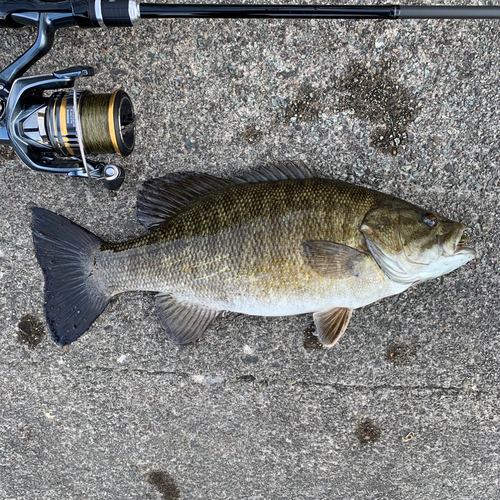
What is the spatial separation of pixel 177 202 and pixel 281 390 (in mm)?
1175

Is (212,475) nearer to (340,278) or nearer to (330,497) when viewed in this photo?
(330,497)

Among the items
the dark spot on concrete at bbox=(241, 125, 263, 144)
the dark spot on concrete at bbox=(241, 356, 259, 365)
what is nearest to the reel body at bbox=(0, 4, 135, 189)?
the dark spot on concrete at bbox=(241, 125, 263, 144)

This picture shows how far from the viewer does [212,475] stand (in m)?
2.17

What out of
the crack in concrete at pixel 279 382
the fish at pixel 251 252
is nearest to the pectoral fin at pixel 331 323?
the fish at pixel 251 252

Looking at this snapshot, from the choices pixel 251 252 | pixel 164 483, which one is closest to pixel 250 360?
pixel 251 252

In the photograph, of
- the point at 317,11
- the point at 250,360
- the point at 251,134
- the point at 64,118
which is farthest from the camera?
the point at 250,360

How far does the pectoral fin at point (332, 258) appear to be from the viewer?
1647 millimetres

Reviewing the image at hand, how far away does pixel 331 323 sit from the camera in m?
1.83

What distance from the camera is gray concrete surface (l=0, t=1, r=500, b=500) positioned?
188 cm

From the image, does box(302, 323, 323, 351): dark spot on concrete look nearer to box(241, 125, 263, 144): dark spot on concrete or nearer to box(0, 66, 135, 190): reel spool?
box(241, 125, 263, 144): dark spot on concrete

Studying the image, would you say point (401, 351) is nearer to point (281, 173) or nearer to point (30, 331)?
point (281, 173)

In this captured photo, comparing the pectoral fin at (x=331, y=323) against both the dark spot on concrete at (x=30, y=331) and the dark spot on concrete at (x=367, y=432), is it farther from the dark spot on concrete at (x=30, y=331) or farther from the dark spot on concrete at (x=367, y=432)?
the dark spot on concrete at (x=30, y=331)

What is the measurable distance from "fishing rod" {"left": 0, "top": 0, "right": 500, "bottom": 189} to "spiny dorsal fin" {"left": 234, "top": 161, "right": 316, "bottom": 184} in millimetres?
A: 602

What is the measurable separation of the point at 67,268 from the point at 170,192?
2.13 ft
